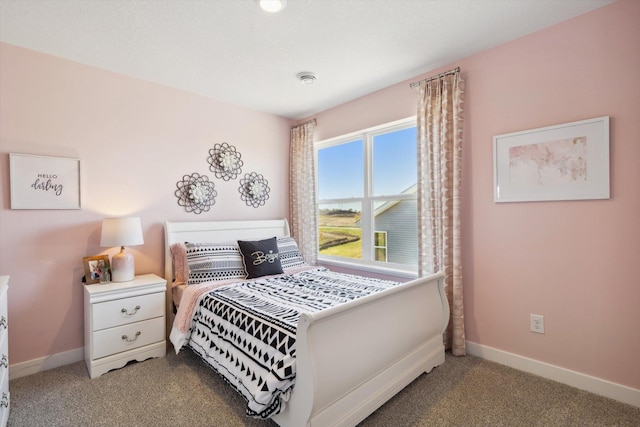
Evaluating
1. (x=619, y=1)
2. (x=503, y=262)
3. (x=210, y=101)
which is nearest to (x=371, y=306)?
(x=503, y=262)

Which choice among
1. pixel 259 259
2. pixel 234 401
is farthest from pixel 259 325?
pixel 259 259

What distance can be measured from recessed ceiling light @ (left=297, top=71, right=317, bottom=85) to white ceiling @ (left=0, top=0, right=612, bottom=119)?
59 mm

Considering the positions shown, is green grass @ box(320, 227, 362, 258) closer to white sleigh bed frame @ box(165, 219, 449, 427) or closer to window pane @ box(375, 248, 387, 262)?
window pane @ box(375, 248, 387, 262)

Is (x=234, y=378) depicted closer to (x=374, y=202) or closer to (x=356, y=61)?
(x=374, y=202)

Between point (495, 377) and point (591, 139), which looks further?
point (495, 377)

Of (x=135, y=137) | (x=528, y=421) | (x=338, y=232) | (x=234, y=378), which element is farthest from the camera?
(x=338, y=232)

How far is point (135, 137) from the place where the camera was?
292 centimetres

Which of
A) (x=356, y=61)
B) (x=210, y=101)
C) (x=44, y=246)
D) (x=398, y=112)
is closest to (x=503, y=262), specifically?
(x=398, y=112)

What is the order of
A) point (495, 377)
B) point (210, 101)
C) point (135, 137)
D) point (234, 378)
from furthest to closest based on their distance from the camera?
point (210, 101), point (135, 137), point (495, 377), point (234, 378)

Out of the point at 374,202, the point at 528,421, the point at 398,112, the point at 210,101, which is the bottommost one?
the point at 528,421

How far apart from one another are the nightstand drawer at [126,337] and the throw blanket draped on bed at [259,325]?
7.6 inches

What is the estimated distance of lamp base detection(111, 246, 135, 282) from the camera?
2600mm

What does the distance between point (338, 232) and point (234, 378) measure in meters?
2.21

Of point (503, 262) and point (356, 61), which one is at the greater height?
point (356, 61)
